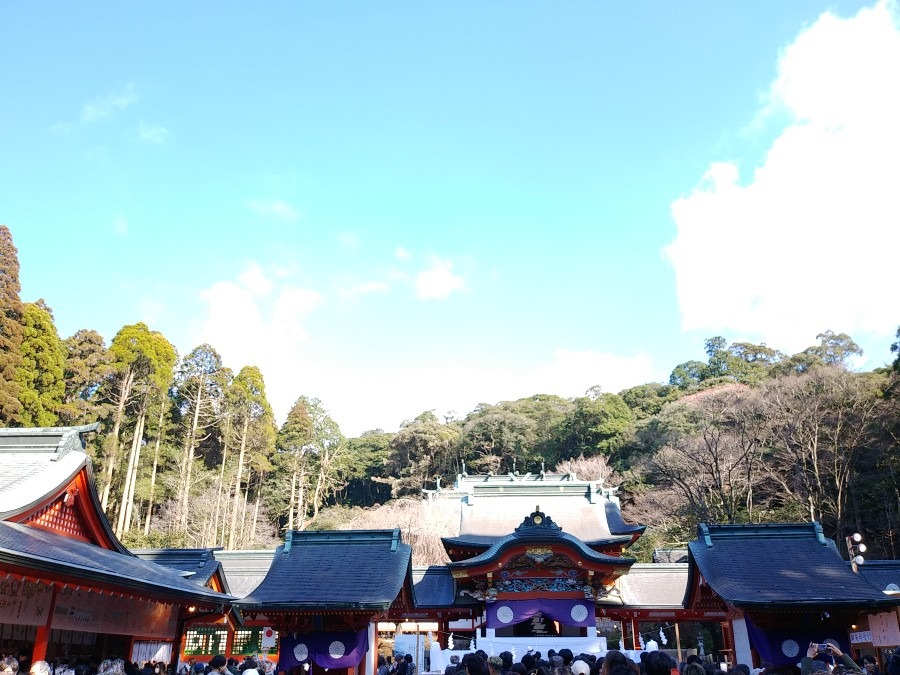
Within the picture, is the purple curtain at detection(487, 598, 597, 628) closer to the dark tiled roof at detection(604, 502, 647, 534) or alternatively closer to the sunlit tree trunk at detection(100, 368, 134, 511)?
the dark tiled roof at detection(604, 502, 647, 534)

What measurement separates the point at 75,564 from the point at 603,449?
39983 mm

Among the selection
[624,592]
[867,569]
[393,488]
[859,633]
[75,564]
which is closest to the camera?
[75,564]

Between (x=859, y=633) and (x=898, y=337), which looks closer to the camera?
(x=859, y=633)

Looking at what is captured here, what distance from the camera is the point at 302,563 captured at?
44.5 feet

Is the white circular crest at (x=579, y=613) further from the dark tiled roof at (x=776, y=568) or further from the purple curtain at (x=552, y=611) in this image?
the dark tiled roof at (x=776, y=568)

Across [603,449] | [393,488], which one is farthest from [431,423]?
[603,449]

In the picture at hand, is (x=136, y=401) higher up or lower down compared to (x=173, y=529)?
higher up

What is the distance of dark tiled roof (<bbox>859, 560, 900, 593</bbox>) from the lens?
15.2 m

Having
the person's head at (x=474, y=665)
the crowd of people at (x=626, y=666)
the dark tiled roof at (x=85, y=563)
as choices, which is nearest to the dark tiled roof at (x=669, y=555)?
the dark tiled roof at (x=85, y=563)

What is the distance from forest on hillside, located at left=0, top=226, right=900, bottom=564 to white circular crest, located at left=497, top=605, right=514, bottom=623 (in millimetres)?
16415

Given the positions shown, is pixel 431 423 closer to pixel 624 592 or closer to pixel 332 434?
pixel 332 434

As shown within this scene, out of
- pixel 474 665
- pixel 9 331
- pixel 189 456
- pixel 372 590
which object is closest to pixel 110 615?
pixel 372 590

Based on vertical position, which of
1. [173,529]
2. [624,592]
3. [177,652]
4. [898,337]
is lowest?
[177,652]

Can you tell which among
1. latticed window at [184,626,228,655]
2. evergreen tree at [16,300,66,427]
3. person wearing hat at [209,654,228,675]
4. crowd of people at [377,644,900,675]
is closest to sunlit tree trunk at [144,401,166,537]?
evergreen tree at [16,300,66,427]
